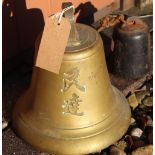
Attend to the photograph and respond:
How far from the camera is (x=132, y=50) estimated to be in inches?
104

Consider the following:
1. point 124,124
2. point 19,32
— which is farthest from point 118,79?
point 19,32

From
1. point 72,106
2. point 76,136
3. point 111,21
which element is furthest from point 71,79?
point 111,21

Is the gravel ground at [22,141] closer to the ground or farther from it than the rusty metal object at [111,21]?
closer to the ground

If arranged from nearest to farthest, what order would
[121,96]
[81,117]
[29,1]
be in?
[81,117]
[121,96]
[29,1]

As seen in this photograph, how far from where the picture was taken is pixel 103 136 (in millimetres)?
2262

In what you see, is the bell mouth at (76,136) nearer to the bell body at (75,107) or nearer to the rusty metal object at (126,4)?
the bell body at (75,107)

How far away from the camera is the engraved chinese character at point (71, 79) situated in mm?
2105

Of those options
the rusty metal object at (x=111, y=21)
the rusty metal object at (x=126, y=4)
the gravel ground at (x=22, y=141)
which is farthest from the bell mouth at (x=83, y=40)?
the rusty metal object at (x=126, y=4)

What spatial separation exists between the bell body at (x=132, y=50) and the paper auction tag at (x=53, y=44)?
658 mm

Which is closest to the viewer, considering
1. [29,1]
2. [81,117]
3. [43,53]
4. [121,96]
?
[43,53]

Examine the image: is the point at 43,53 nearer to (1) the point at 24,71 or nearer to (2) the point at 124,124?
(2) the point at 124,124

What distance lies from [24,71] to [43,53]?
769mm

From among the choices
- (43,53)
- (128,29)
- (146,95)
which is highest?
(43,53)

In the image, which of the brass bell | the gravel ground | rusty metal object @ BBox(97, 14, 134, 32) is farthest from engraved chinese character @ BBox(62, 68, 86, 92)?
rusty metal object @ BBox(97, 14, 134, 32)
